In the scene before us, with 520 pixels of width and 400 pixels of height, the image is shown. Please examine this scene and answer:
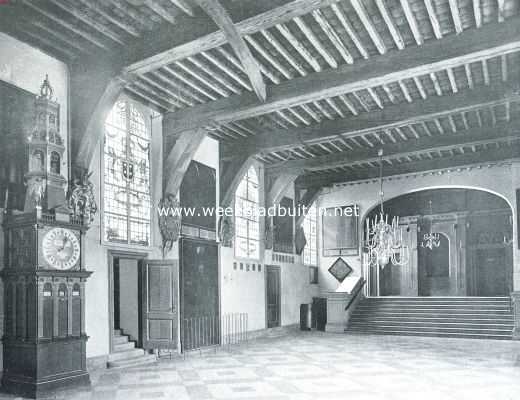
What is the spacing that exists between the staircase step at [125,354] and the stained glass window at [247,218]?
13.9ft

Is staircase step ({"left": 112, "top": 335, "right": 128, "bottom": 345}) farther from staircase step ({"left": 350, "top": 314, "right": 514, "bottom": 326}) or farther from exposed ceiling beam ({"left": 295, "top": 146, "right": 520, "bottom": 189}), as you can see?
exposed ceiling beam ({"left": 295, "top": 146, "right": 520, "bottom": 189})

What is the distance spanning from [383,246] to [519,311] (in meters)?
4.00

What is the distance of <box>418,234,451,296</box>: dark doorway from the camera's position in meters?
17.5

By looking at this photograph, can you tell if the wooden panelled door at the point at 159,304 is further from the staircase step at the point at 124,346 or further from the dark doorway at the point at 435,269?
the dark doorway at the point at 435,269

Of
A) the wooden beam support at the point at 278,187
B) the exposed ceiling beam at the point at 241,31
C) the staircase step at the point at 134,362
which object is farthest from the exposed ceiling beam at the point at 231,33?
the wooden beam support at the point at 278,187

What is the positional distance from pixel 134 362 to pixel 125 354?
0.22 metres

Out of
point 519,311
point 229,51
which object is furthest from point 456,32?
point 519,311

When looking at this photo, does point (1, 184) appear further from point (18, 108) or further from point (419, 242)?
point (419, 242)

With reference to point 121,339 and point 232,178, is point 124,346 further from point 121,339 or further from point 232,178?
point 232,178

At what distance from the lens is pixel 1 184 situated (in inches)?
290

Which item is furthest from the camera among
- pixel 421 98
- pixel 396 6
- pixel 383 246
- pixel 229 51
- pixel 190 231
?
pixel 383 246

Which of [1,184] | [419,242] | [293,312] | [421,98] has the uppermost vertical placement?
[421,98]

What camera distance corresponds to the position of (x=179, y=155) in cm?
1066

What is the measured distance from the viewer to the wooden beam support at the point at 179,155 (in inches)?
419
